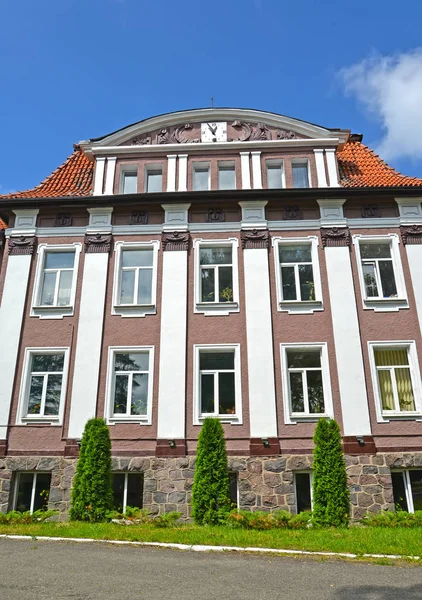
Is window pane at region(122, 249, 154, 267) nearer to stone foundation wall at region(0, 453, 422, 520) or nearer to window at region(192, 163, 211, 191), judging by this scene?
window at region(192, 163, 211, 191)

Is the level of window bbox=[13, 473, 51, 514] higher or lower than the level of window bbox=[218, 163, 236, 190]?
lower

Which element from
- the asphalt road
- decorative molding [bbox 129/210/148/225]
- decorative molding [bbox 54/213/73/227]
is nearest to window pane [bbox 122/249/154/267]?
decorative molding [bbox 129/210/148/225]

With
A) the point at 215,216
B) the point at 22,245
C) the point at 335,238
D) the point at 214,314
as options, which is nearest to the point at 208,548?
the point at 214,314

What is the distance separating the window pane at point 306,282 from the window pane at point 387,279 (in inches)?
84.2

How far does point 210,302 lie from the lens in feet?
48.5

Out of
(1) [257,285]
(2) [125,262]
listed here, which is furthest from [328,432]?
(2) [125,262]

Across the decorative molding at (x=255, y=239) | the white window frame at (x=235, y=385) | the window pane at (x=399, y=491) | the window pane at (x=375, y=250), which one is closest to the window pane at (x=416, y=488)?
the window pane at (x=399, y=491)

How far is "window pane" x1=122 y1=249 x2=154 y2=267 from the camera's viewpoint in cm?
1569

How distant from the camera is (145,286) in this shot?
15.4m

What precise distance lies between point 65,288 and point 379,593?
1208 cm

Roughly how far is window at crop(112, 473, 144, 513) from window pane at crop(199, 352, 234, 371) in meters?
3.42

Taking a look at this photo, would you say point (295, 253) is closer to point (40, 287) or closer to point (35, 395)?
point (40, 287)

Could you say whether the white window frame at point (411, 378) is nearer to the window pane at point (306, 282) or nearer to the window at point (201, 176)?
the window pane at point (306, 282)

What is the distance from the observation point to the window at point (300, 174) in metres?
16.9
